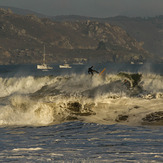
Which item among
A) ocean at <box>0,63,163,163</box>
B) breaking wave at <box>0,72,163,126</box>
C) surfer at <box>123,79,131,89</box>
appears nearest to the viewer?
ocean at <box>0,63,163,163</box>

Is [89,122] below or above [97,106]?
below

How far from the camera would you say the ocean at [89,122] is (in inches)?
509

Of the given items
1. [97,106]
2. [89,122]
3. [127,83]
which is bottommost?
[89,122]

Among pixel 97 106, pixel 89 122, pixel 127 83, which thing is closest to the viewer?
pixel 89 122

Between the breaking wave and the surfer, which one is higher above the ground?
the surfer

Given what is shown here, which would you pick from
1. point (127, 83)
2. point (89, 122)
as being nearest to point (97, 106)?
point (89, 122)

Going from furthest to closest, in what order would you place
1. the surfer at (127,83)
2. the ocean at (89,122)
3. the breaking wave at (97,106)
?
the surfer at (127,83)
the breaking wave at (97,106)
the ocean at (89,122)

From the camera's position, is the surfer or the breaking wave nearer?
the breaking wave

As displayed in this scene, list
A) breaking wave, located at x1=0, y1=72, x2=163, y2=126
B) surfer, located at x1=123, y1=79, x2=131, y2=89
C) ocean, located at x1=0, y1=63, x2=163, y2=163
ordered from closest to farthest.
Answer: ocean, located at x1=0, y1=63, x2=163, y2=163 → breaking wave, located at x1=0, y1=72, x2=163, y2=126 → surfer, located at x1=123, y1=79, x2=131, y2=89

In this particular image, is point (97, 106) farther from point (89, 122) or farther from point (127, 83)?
point (127, 83)

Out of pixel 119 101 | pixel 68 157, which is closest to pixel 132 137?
pixel 68 157

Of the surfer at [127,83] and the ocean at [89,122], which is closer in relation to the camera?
the ocean at [89,122]

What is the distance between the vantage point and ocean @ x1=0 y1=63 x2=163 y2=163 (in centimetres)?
1294

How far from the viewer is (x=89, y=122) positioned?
65.1 ft
